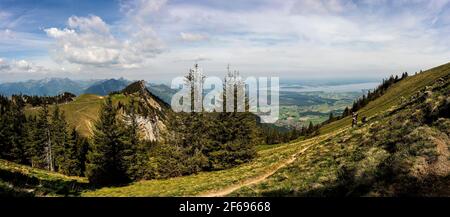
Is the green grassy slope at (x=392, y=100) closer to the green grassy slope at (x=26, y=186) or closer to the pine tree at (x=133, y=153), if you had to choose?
the pine tree at (x=133, y=153)

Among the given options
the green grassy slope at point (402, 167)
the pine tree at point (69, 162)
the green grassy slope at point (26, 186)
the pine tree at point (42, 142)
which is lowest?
the pine tree at point (69, 162)

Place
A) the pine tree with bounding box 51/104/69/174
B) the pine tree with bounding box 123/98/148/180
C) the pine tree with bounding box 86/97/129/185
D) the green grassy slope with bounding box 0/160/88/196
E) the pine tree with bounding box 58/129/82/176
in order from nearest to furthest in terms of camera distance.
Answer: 1. the green grassy slope with bounding box 0/160/88/196
2. the pine tree with bounding box 86/97/129/185
3. the pine tree with bounding box 123/98/148/180
4. the pine tree with bounding box 58/129/82/176
5. the pine tree with bounding box 51/104/69/174

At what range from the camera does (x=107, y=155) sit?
55.9 meters

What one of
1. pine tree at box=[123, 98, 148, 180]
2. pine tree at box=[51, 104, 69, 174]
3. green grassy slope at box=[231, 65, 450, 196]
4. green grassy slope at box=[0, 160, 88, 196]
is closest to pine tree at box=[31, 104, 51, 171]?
pine tree at box=[51, 104, 69, 174]

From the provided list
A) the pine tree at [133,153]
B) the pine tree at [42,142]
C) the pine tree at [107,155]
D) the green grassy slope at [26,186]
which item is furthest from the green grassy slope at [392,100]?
the green grassy slope at [26,186]

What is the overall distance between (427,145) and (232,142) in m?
48.9

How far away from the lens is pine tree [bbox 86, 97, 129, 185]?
2191 inches

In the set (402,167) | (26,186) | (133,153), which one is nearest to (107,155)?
(133,153)

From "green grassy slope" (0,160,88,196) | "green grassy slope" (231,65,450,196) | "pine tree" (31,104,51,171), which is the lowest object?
"pine tree" (31,104,51,171)

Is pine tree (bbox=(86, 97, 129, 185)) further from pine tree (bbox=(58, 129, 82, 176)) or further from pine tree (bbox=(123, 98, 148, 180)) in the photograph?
pine tree (bbox=(58, 129, 82, 176))

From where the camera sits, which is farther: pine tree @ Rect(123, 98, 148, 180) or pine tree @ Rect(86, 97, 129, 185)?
pine tree @ Rect(123, 98, 148, 180)

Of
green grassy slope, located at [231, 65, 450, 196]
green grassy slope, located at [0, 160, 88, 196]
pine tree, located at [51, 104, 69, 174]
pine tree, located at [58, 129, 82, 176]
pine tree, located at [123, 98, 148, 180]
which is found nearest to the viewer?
green grassy slope, located at [231, 65, 450, 196]

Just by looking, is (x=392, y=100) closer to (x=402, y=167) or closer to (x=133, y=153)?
(x=133, y=153)

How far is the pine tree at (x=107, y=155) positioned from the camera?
183ft
